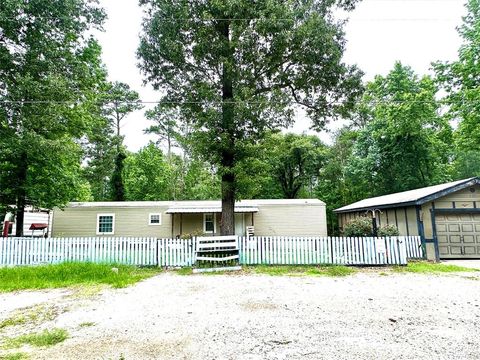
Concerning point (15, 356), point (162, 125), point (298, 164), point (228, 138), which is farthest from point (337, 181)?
point (15, 356)

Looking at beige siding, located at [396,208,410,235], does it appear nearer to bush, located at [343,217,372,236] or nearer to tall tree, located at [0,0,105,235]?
bush, located at [343,217,372,236]

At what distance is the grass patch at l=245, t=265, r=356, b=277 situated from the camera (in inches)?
324

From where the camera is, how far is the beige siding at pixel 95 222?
16.5 meters

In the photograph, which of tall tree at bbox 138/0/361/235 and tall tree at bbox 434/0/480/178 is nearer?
tall tree at bbox 138/0/361/235

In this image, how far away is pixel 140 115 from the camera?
2747 cm

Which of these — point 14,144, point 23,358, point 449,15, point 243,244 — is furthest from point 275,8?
point 14,144

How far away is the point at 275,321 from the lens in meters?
4.29

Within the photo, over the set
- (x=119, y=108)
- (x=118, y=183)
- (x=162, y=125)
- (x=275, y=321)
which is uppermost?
(x=119, y=108)

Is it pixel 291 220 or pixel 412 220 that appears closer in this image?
pixel 412 220

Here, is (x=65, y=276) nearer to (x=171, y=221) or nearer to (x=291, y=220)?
(x=171, y=221)

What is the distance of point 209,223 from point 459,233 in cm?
1202

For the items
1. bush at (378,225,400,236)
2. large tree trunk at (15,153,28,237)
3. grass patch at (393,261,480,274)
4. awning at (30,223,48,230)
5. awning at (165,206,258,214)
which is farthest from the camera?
awning at (165,206,258,214)

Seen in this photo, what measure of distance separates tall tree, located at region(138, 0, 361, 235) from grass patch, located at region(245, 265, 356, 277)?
2.11 m

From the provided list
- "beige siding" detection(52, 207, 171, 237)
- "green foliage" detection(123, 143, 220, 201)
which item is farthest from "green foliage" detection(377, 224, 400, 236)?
"green foliage" detection(123, 143, 220, 201)
